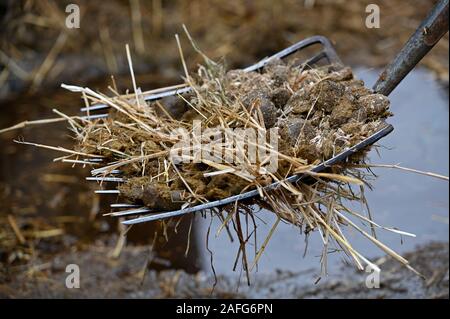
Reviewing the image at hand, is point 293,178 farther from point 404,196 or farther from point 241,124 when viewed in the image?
point 404,196

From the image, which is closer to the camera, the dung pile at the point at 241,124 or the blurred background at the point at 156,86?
the dung pile at the point at 241,124

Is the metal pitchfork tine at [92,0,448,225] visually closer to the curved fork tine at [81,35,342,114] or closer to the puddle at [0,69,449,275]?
the curved fork tine at [81,35,342,114]

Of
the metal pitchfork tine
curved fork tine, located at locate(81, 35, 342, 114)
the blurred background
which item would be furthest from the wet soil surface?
the metal pitchfork tine

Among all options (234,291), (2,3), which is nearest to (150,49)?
(2,3)

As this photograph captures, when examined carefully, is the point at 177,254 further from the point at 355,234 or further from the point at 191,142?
the point at 191,142

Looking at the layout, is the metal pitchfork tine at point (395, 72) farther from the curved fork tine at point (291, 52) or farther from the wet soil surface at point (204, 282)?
the wet soil surface at point (204, 282)

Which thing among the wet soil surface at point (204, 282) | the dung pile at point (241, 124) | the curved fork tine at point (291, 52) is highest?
the curved fork tine at point (291, 52)

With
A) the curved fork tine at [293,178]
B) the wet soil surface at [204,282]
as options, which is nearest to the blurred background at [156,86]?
the wet soil surface at [204,282]

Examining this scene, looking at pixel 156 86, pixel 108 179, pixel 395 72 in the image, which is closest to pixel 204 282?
pixel 108 179
